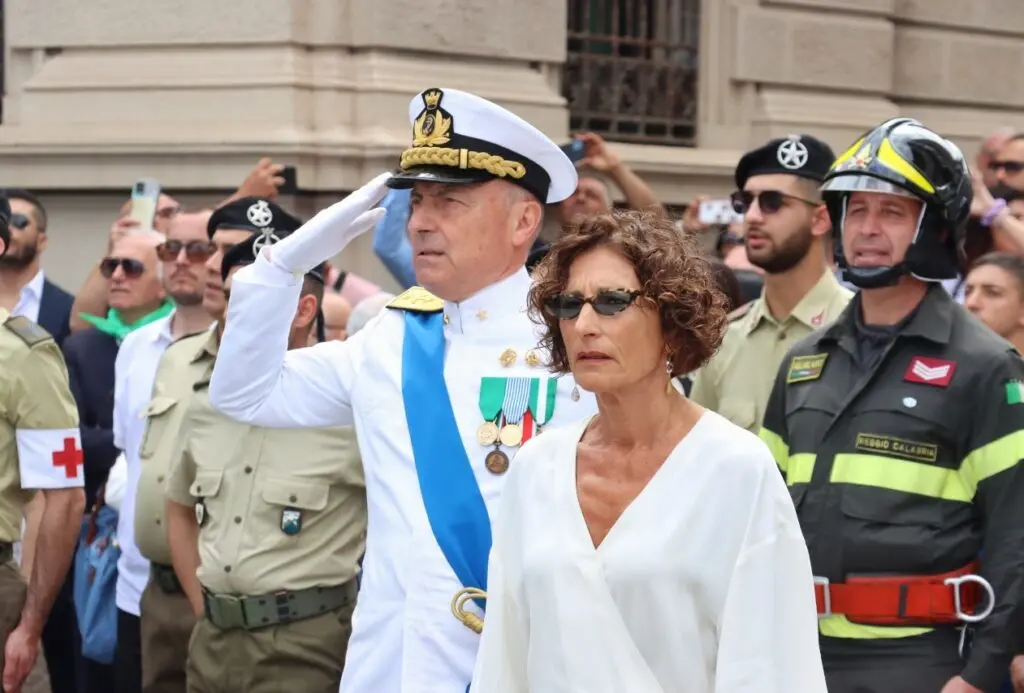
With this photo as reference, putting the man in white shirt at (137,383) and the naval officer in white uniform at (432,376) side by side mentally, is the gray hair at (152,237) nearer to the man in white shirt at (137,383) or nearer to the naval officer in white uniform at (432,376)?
the man in white shirt at (137,383)

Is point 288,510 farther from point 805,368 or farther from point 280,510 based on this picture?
point 805,368

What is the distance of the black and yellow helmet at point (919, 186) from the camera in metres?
5.20

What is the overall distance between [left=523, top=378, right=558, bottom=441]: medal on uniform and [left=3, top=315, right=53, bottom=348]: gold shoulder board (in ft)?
6.43

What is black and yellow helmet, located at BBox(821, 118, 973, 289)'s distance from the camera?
5199mm

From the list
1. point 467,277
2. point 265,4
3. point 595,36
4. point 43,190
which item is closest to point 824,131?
point 595,36

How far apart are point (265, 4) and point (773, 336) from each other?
474 centimetres

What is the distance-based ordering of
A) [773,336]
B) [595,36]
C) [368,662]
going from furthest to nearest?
[595,36]
[773,336]
[368,662]

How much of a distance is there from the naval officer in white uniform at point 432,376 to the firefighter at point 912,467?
0.81 metres

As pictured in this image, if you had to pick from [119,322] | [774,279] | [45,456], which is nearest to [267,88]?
[119,322]

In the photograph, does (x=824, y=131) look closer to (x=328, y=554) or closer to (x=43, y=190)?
(x=43, y=190)

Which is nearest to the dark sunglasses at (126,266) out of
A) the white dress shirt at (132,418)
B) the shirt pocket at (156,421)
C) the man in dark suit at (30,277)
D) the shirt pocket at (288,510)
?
the man in dark suit at (30,277)

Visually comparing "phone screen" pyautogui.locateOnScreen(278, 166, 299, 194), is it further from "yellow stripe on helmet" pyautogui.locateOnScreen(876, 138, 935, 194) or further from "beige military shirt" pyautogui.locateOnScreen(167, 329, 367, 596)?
"yellow stripe on helmet" pyautogui.locateOnScreen(876, 138, 935, 194)

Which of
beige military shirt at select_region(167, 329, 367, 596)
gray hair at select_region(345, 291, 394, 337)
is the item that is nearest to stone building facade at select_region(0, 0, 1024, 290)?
gray hair at select_region(345, 291, 394, 337)

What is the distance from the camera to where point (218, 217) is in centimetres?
681
